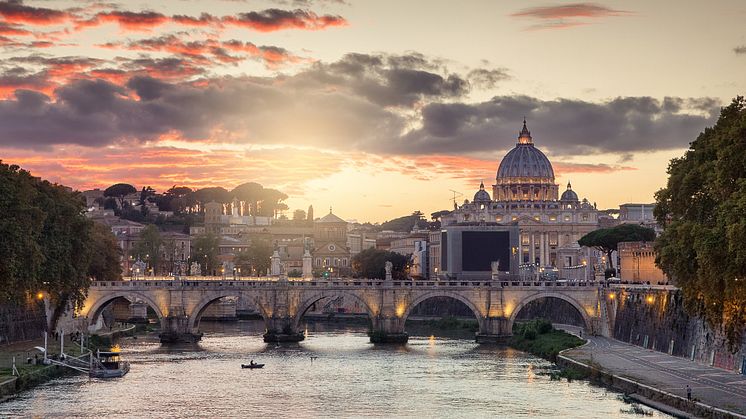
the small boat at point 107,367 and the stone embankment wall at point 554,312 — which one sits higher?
the stone embankment wall at point 554,312

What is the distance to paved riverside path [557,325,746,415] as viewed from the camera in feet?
177

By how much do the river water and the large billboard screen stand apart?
164 feet

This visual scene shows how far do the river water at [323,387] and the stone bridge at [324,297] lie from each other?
Answer: 6477mm

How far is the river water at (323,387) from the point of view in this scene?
199 feet

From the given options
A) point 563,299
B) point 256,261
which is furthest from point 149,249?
point 563,299

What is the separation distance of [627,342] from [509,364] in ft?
30.4

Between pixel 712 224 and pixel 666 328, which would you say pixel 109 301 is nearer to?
pixel 666 328

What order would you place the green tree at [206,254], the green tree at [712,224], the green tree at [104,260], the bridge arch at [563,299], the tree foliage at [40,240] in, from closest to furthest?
the green tree at [712,224], the tree foliage at [40,240], the bridge arch at [563,299], the green tree at [104,260], the green tree at [206,254]

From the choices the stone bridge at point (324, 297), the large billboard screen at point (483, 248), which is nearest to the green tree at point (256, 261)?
the large billboard screen at point (483, 248)

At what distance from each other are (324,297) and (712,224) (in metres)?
51.0

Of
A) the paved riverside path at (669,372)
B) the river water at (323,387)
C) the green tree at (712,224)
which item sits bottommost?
the river water at (323,387)

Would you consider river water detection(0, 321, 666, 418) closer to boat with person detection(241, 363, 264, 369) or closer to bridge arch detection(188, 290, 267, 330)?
boat with person detection(241, 363, 264, 369)

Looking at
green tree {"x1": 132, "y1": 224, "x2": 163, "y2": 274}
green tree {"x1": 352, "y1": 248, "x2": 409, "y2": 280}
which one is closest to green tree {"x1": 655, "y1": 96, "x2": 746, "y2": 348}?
green tree {"x1": 352, "y1": 248, "x2": 409, "y2": 280}

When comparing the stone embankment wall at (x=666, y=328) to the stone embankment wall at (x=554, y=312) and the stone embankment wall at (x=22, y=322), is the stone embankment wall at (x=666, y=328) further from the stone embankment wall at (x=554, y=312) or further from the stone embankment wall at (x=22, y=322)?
the stone embankment wall at (x=22, y=322)
